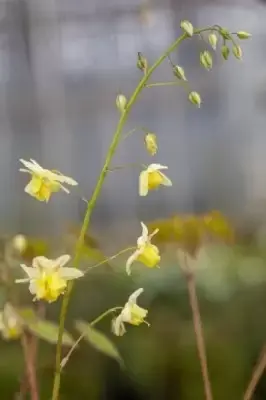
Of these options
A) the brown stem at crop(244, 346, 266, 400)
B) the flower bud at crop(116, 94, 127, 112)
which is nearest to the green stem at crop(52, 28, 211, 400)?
the flower bud at crop(116, 94, 127, 112)

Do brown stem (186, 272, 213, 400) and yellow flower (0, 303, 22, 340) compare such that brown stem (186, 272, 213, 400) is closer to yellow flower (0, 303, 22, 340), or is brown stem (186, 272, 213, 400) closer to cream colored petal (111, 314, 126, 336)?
cream colored petal (111, 314, 126, 336)

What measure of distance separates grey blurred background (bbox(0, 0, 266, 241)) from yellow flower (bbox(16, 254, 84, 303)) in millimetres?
114

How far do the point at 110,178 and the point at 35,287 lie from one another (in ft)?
0.72

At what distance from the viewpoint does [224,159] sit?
2.93 ft

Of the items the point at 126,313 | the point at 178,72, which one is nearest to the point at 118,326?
the point at 126,313

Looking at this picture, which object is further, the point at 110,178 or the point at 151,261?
the point at 110,178

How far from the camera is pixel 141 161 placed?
88 cm

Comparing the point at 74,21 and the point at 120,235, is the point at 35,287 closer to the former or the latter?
the point at 120,235

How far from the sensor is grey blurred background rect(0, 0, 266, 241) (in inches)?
33.8

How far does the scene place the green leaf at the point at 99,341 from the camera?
0.86 meters

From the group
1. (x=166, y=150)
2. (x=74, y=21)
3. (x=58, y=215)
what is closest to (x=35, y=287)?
(x=58, y=215)

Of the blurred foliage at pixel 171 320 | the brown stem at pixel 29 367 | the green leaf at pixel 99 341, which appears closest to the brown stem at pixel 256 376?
the blurred foliage at pixel 171 320

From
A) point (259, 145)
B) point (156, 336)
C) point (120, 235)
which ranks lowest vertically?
point (156, 336)

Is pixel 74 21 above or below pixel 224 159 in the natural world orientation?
above
